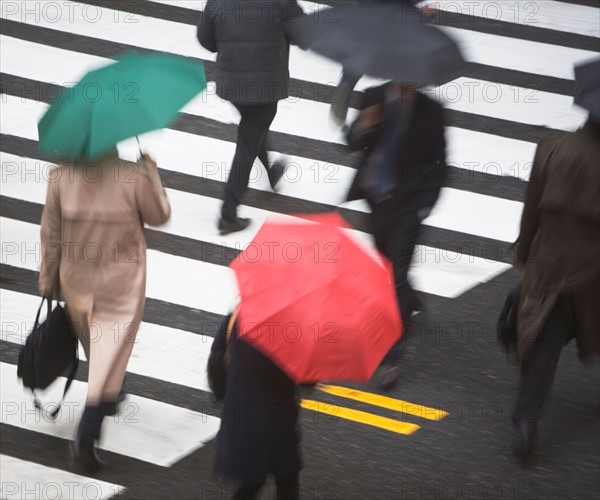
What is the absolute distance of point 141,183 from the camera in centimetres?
696

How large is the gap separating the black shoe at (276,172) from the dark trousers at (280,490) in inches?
193

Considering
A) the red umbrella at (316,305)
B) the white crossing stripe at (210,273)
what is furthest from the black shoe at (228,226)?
the red umbrella at (316,305)

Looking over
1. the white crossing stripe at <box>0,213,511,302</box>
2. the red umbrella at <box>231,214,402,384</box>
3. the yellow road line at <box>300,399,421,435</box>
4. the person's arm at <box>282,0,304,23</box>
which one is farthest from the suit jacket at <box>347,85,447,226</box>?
the red umbrella at <box>231,214,402,384</box>

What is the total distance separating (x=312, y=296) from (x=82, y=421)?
88.4 inches

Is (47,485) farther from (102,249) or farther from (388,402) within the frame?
(388,402)

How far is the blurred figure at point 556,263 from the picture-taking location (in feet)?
22.6

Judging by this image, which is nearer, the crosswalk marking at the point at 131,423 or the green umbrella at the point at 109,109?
the green umbrella at the point at 109,109

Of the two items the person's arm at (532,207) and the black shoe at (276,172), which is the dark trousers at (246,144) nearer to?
the black shoe at (276,172)

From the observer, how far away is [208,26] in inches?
386


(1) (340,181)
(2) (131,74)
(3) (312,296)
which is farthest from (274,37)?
(3) (312,296)

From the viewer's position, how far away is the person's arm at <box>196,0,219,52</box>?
9734 mm

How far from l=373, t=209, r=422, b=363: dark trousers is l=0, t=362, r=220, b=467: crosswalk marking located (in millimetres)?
1272

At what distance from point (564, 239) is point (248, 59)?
3458 millimetres

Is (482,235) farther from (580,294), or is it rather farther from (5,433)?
(5,433)
